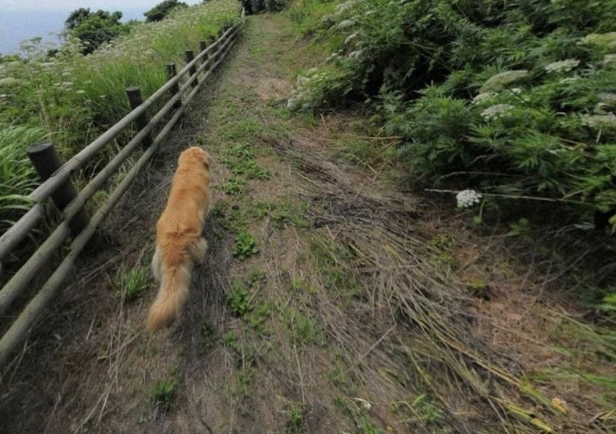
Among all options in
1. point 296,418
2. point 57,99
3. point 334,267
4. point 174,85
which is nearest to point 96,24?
point 174,85

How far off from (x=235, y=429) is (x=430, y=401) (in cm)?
110

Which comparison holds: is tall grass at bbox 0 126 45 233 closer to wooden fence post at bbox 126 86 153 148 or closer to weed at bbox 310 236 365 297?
wooden fence post at bbox 126 86 153 148

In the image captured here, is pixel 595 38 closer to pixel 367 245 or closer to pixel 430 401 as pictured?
pixel 367 245

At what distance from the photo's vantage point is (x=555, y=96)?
2.43 m

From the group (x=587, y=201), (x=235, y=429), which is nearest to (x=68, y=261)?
(x=235, y=429)

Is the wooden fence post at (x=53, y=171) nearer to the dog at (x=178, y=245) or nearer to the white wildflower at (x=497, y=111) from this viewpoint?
the dog at (x=178, y=245)

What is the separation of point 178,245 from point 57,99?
10.1ft

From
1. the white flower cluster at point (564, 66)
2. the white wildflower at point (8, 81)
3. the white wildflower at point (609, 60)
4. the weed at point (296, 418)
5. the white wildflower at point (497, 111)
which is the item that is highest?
the white wildflower at point (609, 60)

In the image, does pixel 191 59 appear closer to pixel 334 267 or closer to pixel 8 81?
pixel 8 81

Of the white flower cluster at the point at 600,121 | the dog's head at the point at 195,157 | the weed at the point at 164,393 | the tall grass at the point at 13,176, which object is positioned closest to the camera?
the weed at the point at 164,393

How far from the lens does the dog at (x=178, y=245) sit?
1776mm

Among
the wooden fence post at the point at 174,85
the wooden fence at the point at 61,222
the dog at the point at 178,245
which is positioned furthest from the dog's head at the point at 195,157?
the wooden fence post at the point at 174,85

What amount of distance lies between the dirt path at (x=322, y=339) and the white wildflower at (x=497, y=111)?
891 millimetres

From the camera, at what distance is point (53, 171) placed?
2227 millimetres
